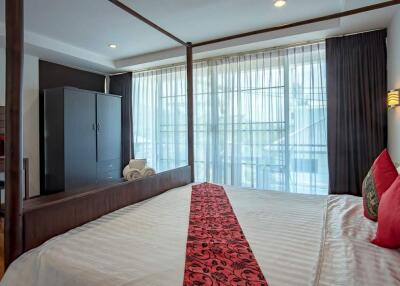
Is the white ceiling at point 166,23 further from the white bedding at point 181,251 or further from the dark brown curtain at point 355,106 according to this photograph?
the white bedding at point 181,251

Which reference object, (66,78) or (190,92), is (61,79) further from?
(190,92)

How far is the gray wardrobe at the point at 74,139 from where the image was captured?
3807 millimetres

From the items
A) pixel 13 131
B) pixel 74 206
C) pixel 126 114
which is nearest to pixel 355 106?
pixel 74 206

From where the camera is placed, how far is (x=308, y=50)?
135 inches

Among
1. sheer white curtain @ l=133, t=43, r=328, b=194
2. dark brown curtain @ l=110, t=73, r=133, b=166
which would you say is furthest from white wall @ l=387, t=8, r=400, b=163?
dark brown curtain @ l=110, t=73, r=133, b=166

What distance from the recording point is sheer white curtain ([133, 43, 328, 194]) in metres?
3.42

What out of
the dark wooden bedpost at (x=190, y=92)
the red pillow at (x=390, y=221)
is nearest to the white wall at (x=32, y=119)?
the dark wooden bedpost at (x=190, y=92)

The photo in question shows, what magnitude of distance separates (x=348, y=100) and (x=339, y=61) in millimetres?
501

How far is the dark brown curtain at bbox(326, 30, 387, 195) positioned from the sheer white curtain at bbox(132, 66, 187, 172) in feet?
7.40

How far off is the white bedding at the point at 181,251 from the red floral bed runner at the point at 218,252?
0.04 metres

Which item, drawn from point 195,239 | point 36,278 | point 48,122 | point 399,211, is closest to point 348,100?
point 399,211

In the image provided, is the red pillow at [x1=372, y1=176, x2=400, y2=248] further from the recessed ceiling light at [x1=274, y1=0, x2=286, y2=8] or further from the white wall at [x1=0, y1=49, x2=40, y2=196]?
the white wall at [x1=0, y1=49, x2=40, y2=196]

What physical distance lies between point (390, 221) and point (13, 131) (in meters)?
1.76

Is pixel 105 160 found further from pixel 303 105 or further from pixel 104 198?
pixel 303 105
